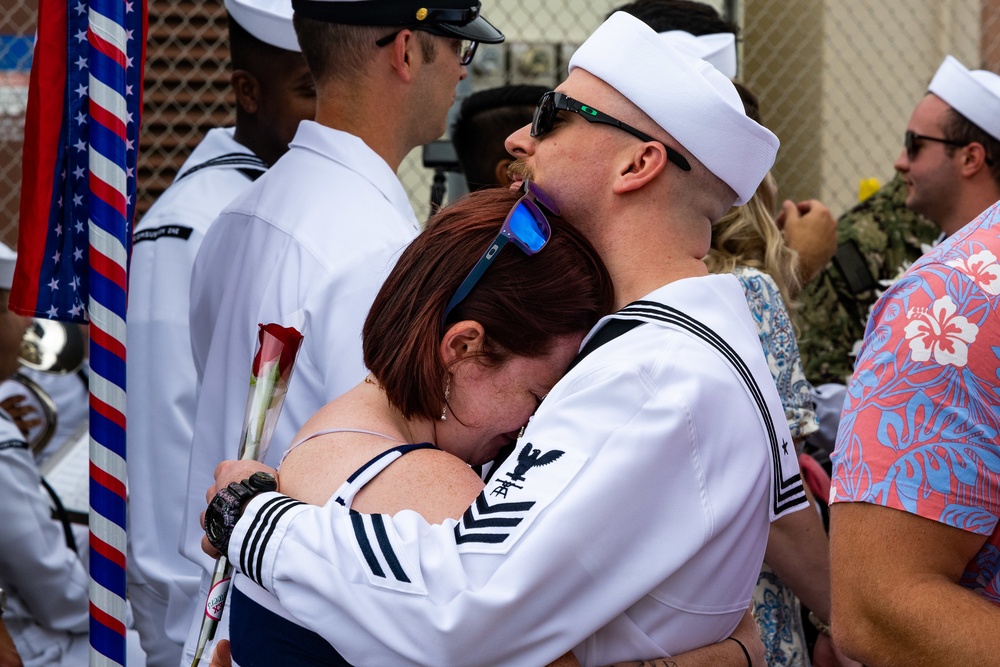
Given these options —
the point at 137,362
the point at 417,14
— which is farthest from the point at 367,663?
the point at 137,362

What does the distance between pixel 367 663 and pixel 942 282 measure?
870 mm

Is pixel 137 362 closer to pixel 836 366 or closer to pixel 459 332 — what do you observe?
pixel 459 332

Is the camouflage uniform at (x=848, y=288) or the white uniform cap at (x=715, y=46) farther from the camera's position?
the camouflage uniform at (x=848, y=288)

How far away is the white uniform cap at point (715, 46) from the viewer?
3.20 metres

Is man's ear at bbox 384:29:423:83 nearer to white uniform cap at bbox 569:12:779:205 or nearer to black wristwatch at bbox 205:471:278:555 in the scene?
white uniform cap at bbox 569:12:779:205

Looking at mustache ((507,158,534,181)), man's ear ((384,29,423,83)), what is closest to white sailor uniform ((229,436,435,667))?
mustache ((507,158,534,181))

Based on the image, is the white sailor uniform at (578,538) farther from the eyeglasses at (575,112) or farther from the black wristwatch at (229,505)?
the eyeglasses at (575,112)

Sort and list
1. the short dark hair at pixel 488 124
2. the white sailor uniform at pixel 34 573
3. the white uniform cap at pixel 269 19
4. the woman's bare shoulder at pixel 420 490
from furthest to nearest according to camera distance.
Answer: the short dark hair at pixel 488 124
the white sailor uniform at pixel 34 573
the white uniform cap at pixel 269 19
the woman's bare shoulder at pixel 420 490

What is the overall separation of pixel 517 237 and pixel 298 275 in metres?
0.89

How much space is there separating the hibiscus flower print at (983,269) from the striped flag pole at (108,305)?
1525mm

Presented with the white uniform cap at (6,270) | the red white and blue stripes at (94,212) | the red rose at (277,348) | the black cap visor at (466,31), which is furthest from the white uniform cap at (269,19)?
the red rose at (277,348)

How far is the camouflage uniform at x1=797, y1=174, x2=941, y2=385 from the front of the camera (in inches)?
167

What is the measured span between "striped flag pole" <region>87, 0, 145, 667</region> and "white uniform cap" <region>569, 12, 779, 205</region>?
1.06 meters

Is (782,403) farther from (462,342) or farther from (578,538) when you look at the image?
(578,538)
